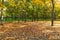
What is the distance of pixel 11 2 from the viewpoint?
25859 millimetres

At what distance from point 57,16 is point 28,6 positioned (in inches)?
168

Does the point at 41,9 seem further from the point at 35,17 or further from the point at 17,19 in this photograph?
the point at 17,19

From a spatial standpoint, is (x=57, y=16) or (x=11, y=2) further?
(x=57, y=16)

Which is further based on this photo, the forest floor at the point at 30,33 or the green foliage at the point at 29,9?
the green foliage at the point at 29,9

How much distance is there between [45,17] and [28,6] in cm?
273

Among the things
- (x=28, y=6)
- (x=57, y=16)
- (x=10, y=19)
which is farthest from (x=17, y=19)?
(x=57, y=16)

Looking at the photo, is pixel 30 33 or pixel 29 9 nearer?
pixel 30 33

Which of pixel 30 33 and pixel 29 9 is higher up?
pixel 29 9

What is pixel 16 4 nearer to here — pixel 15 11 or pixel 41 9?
pixel 15 11

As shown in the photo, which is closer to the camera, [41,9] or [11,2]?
[11,2]

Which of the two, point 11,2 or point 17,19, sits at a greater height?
point 11,2

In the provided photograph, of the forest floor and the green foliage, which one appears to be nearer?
the forest floor

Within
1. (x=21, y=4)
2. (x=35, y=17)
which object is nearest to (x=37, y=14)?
(x=35, y=17)

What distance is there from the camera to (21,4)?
89.9 feet
